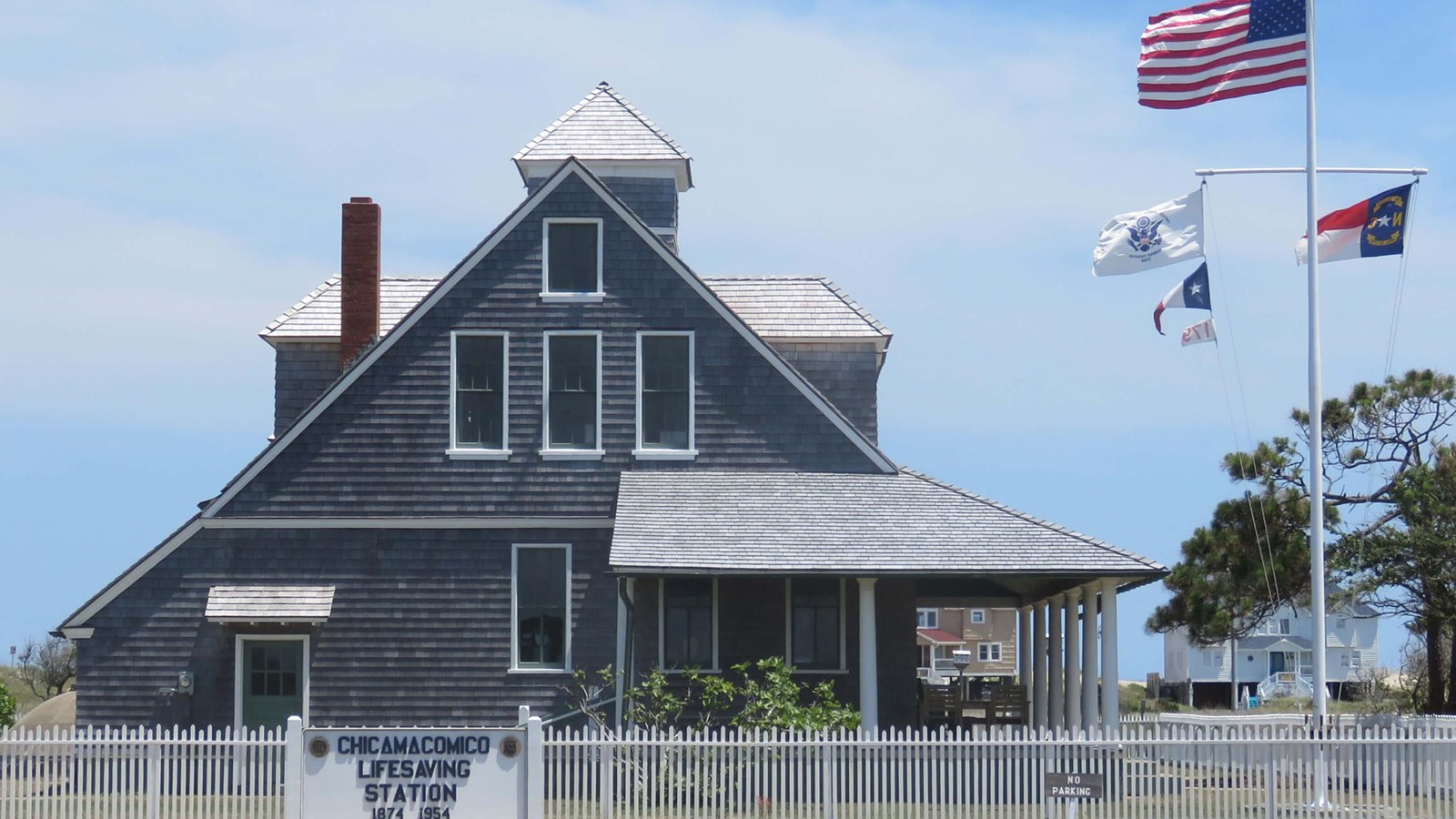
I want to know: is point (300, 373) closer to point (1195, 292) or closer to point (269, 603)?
point (269, 603)

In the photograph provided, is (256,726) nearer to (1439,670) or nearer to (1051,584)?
(1051,584)

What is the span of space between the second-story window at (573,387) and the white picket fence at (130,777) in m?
7.66

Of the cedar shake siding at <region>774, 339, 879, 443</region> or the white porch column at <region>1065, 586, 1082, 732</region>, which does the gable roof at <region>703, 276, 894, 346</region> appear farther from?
the white porch column at <region>1065, 586, 1082, 732</region>

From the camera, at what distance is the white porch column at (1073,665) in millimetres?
25656

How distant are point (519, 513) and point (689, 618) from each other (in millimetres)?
2883

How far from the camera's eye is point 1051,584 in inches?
1060

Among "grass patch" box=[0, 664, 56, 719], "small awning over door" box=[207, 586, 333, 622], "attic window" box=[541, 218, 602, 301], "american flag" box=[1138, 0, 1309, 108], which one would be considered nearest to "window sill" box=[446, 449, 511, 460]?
"attic window" box=[541, 218, 602, 301]

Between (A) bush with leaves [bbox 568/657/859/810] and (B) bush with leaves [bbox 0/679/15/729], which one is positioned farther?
(B) bush with leaves [bbox 0/679/15/729]

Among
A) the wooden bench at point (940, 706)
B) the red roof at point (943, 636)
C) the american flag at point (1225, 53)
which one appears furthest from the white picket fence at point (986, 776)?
the red roof at point (943, 636)

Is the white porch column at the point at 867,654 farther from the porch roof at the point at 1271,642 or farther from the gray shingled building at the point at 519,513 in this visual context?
the porch roof at the point at 1271,642

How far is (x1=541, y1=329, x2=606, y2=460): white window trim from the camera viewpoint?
26.8 m

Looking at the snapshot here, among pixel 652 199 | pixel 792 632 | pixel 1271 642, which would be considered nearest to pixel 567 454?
pixel 792 632

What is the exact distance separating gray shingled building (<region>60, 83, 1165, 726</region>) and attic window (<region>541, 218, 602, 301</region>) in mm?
30

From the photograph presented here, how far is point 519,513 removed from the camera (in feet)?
87.5
